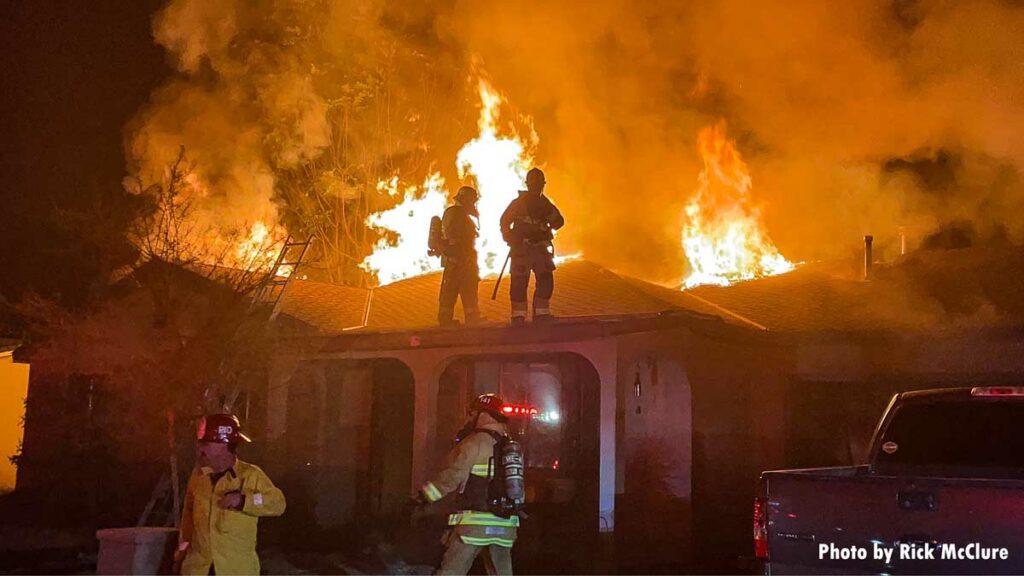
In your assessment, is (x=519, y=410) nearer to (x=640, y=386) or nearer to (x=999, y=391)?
(x=640, y=386)

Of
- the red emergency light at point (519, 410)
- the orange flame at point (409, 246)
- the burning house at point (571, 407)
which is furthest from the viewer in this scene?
the orange flame at point (409, 246)

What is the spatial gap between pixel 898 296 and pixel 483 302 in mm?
5298

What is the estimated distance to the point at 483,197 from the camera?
1627cm

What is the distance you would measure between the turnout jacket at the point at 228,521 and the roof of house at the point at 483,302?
5.08 m

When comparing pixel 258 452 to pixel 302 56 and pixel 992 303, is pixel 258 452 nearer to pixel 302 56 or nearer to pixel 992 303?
pixel 992 303

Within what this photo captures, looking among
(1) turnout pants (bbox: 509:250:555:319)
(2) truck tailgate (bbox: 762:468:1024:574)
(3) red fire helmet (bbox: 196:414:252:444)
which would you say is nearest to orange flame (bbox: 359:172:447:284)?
(1) turnout pants (bbox: 509:250:555:319)

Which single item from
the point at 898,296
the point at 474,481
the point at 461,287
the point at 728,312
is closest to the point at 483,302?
the point at 461,287

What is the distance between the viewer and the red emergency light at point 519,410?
12055 mm

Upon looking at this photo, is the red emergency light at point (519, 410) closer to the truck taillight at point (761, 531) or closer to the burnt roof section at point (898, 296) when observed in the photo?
the burnt roof section at point (898, 296)

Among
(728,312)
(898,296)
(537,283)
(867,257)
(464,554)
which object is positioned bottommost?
(464,554)

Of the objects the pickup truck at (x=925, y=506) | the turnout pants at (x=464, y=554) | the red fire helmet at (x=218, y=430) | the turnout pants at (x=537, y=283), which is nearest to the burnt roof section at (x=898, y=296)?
the turnout pants at (x=537, y=283)

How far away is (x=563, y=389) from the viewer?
12.1 m

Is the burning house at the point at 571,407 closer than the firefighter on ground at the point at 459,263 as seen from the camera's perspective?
Yes

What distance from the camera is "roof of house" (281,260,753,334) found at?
1082 cm
